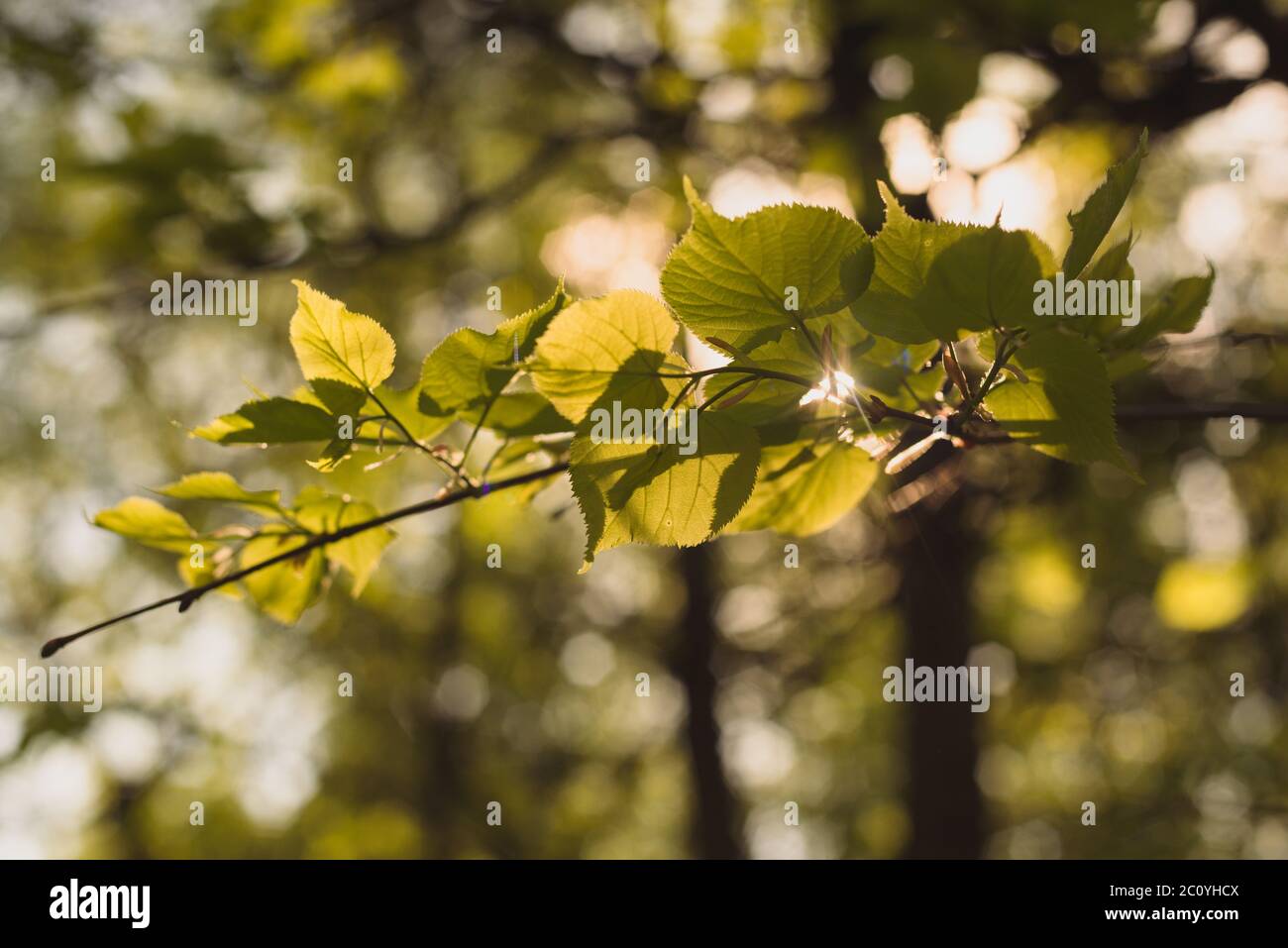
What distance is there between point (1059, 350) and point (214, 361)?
1027 centimetres

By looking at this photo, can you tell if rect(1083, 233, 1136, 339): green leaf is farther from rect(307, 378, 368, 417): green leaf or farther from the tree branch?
rect(307, 378, 368, 417): green leaf

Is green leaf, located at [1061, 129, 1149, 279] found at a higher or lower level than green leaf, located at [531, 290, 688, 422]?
higher

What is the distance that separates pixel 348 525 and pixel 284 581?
13 cm

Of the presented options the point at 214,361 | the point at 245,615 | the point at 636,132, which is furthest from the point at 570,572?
the point at 636,132

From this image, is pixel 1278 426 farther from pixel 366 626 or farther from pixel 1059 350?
pixel 366 626

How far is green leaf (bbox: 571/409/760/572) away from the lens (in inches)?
30.3
